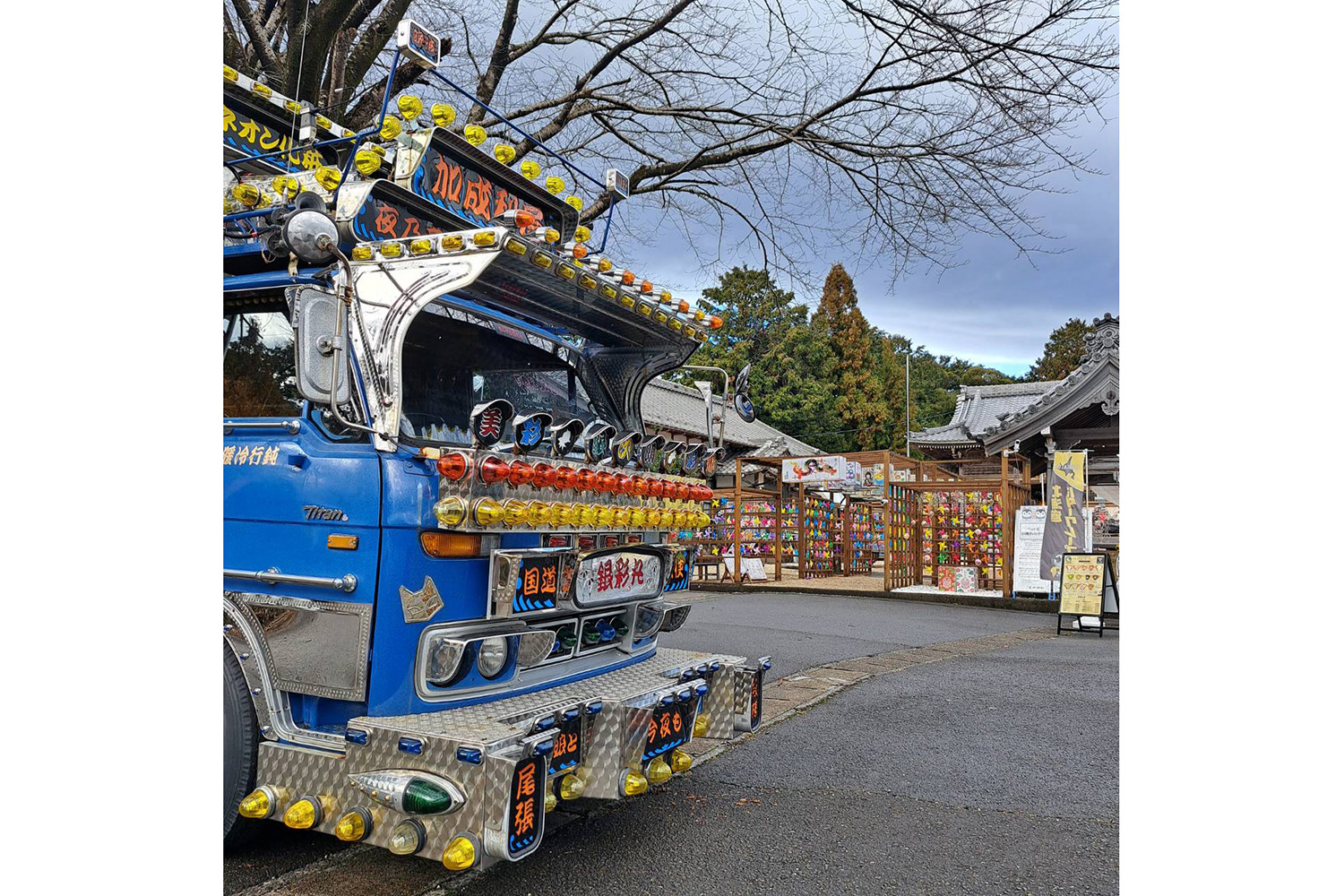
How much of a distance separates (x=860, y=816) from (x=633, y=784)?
1510 mm

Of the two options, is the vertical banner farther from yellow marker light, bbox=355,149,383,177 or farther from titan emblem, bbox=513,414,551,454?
yellow marker light, bbox=355,149,383,177

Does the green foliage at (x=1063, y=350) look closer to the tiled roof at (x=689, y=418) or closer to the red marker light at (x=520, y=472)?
the tiled roof at (x=689, y=418)

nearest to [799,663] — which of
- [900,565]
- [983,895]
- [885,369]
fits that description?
[983,895]

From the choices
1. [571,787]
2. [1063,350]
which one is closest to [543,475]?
[571,787]

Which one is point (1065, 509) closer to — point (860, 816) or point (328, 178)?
point (860, 816)

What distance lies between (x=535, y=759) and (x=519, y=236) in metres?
1.88

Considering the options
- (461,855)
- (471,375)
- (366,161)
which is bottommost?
(461,855)

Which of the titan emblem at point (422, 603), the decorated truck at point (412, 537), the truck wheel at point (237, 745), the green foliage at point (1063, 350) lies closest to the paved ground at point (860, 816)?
the truck wheel at point (237, 745)

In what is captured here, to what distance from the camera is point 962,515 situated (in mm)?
17156

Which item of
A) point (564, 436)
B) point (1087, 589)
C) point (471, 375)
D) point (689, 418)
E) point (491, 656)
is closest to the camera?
point (491, 656)

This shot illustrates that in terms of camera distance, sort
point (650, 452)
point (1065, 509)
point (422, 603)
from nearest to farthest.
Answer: point (422, 603)
point (650, 452)
point (1065, 509)

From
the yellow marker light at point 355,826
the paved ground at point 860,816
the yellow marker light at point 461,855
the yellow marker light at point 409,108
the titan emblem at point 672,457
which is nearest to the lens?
the yellow marker light at point 461,855

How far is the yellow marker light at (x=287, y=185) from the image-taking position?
13.1 feet

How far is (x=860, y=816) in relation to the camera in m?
4.45
